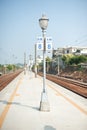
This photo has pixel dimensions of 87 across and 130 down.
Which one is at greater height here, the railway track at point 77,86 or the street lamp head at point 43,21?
the street lamp head at point 43,21

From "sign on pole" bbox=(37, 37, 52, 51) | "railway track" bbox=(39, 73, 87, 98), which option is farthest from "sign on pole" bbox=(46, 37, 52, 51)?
"railway track" bbox=(39, 73, 87, 98)

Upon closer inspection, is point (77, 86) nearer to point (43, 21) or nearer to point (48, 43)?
point (48, 43)

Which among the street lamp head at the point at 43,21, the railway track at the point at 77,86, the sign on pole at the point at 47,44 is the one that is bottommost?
the railway track at the point at 77,86

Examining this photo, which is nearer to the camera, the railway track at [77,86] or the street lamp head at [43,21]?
the street lamp head at [43,21]

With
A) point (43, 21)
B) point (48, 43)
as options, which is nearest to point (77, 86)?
point (48, 43)

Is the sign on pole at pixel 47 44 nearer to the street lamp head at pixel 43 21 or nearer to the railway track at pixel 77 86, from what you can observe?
the street lamp head at pixel 43 21

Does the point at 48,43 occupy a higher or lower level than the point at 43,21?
lower

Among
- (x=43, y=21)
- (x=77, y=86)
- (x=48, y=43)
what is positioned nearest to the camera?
(x=43, y=21)

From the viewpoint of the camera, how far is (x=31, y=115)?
11773mm

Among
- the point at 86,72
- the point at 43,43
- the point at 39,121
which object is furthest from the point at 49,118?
the point at 86,72

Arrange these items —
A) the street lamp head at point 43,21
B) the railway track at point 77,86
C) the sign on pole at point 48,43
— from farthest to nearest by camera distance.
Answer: the railway track at point 77,86 → the sign on pole at point 48,43 → the street lamp head at point 43,21

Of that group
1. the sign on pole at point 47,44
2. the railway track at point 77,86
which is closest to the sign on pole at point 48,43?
the sign on pole at point 47,44

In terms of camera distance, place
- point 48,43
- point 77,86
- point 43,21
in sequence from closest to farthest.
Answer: point 43,21, point 48,43, point 77,86

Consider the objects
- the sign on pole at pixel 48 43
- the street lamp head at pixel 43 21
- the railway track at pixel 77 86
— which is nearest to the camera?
the street lamp head at pixel 43 21
